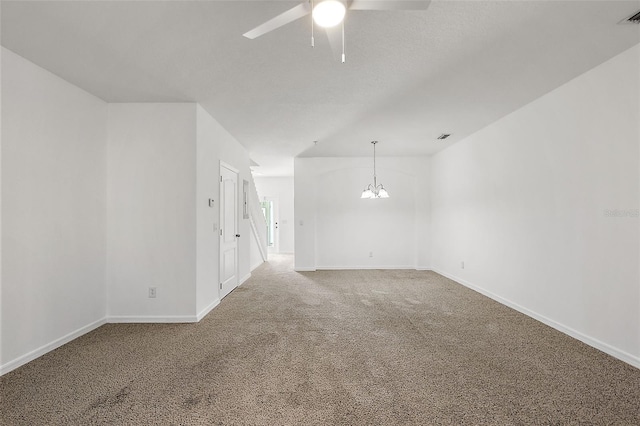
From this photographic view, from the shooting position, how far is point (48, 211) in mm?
2984

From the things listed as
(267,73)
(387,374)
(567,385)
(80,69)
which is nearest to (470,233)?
(567,385)

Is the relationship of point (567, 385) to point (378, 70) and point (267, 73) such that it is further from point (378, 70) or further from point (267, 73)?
point (267, 73)

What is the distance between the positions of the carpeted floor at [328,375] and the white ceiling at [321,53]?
7.77 feet

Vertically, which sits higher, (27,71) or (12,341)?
(27,71)

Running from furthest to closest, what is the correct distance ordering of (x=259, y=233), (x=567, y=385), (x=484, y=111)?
1. (x=259, y=233)
2. (x=484, y=111)
3. (x=567, y=385)

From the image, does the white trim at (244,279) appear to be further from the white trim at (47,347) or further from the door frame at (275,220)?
the door frame at (275,220)

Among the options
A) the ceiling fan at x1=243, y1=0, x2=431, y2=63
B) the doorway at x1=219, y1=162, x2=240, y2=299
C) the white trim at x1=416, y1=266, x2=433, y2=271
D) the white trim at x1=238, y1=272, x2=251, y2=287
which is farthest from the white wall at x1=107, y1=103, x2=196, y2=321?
the white trim at x1=416, y1=266, x2=433, y2=271

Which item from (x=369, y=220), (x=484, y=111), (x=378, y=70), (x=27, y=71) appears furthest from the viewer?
(x=369, y=220)

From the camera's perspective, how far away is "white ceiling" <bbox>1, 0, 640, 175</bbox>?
7.07 feet

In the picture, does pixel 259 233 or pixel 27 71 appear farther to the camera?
pixel 259 233

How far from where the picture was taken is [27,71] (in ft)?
9.16

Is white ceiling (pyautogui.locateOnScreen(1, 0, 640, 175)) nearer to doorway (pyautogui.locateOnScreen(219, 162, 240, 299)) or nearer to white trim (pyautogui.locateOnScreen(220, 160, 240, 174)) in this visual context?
white trim (pyautogui.locateOnScreen(220, 160, 240, 174))

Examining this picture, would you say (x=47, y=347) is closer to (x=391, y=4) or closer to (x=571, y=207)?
(x=391, y=4)

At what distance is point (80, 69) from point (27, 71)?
0.40m
